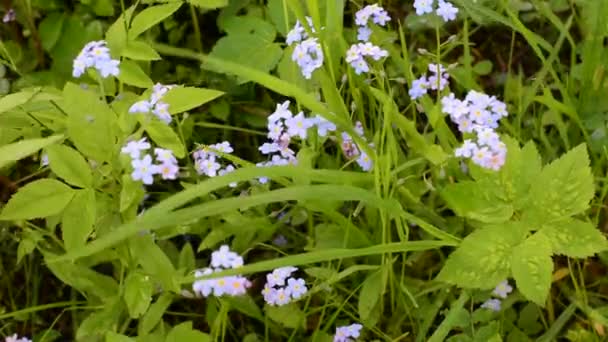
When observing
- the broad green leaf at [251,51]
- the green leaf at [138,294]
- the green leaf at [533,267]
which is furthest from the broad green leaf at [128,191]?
the green leaf at [533,267]

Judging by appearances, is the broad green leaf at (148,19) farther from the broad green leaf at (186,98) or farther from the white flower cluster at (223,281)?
the white flower cluster at (223,281)

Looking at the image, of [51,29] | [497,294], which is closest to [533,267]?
[497,294]

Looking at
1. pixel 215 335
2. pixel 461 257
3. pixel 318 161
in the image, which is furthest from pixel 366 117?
pixel 215 335

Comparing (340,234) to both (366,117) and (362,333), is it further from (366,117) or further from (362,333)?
(366,117)

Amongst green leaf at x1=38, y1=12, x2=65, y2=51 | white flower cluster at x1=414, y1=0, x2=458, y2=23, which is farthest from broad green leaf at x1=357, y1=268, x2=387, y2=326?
green leaf at x1=38, y1=12, x2=65, y2=51

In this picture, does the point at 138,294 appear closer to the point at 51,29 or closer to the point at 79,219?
the point at 79,219

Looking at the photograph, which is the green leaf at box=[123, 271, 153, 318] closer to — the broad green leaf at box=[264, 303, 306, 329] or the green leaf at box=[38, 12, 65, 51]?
the broad green leaf at box=[264, 303, 306, 329]
